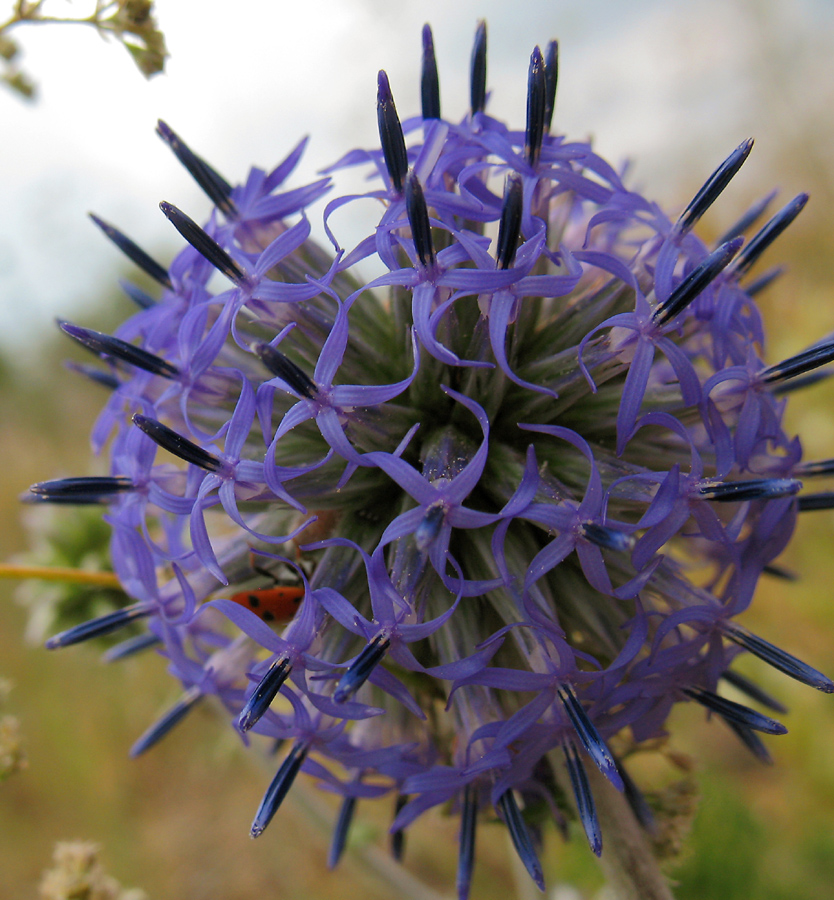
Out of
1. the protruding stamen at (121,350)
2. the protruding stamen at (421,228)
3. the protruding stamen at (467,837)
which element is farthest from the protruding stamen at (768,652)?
the protruding stamen at (121,350)

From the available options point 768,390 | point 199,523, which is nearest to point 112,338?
point 199,523

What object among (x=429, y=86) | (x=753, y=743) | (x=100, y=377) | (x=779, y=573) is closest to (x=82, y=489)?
(x=100, y=377)

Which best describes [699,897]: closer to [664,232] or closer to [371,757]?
[371,757]

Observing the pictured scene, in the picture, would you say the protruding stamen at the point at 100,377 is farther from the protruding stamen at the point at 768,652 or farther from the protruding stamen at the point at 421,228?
the protruding stamen at the point at 768,652

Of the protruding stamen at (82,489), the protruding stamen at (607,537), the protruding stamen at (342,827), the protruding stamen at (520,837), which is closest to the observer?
the protruding stamen at (607,537)

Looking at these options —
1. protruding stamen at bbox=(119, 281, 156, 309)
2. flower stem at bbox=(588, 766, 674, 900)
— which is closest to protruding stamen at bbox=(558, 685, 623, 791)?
flower stem at bbox=(588, 766, 674, 900)

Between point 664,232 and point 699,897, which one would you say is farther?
point 699,897
